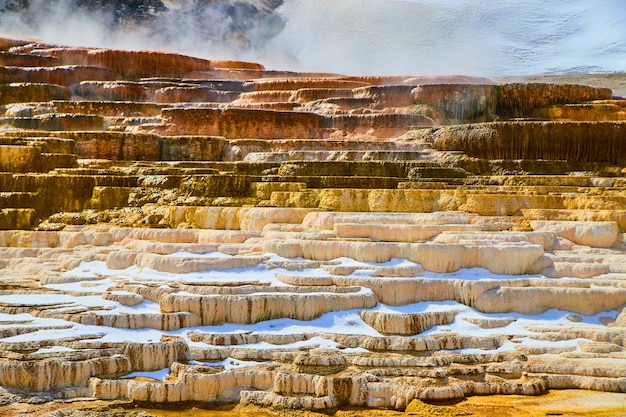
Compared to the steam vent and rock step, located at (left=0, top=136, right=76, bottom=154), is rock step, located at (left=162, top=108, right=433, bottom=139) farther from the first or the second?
rock step, located at (left=0, top=136, right=76, bottom=154)

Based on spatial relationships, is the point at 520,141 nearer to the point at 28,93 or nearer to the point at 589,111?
the point at 589,111

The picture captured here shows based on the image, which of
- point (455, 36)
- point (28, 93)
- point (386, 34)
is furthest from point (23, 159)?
point (386, 34)

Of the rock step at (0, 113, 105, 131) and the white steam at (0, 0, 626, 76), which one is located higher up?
the white steam at (0, 0, 626, 76)

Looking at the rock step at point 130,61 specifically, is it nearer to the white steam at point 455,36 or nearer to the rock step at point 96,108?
the rock step at point 96,108

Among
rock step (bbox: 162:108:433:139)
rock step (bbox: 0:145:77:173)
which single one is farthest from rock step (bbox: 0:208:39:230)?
rock step (bbox: 162:108:433:139)

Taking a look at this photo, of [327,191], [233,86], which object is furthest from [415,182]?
[233,86]

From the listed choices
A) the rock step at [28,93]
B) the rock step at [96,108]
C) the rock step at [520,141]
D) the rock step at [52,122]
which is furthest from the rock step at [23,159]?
the rock step at [520,141]

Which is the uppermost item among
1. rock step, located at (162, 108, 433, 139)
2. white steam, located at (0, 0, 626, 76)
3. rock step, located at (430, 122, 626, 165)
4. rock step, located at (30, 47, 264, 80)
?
white steam, located at (0, 0, 626, 76)
